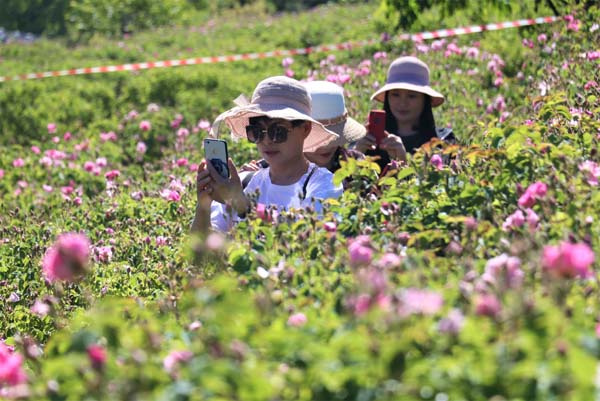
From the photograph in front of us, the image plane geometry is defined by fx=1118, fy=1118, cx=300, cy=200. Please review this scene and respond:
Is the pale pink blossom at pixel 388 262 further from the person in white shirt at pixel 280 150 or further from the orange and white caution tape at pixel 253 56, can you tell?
the orange and white caution tape at pixel 253 56

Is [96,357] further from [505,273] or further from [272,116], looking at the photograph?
[272,116]

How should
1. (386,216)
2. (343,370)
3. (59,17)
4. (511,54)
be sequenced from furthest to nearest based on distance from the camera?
1. (59,17)
2. (511,54)
3. (386,216)
4. (343,370)

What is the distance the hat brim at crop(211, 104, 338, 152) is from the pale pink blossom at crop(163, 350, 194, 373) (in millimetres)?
2410

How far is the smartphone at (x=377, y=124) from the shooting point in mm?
5797

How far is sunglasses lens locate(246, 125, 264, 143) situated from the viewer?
4801mm

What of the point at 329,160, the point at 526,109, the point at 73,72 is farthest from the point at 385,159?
the point at 73,72

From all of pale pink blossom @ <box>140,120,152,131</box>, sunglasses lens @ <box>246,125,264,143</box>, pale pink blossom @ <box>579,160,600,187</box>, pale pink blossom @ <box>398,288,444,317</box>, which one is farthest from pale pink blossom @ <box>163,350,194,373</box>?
pale pink blossom @ <box>140,120,152,131</box>

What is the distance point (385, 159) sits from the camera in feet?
20.2

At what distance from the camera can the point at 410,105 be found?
6699 millimetres

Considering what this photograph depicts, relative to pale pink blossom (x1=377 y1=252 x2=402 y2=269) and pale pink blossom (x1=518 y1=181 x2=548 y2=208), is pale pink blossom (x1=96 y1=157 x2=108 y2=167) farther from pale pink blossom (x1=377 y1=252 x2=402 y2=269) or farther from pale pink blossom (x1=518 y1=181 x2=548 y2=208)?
pale pink blossom (x1=377 y1=252 x2=402 y2=269)

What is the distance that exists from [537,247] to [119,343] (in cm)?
113

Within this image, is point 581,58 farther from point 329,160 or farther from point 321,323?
point 321,323

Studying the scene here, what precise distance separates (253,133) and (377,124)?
117 centimetres

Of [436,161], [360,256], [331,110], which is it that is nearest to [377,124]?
[331,110]
